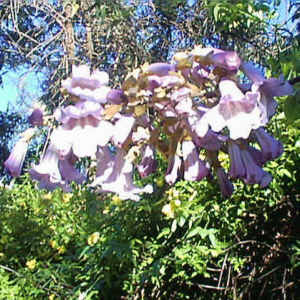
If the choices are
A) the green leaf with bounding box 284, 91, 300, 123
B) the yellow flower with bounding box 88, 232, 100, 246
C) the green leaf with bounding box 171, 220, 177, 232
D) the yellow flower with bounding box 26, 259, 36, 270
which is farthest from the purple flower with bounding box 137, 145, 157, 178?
the yellow flower with bounding box 26, 259, 36, 270

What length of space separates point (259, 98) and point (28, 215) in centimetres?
274

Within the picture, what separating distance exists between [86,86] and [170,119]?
11cm

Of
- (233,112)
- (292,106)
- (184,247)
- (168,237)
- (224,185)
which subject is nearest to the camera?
(233,112)

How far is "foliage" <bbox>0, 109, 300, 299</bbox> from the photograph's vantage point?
2.03 meters

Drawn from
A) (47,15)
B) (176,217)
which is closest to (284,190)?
(176,217)

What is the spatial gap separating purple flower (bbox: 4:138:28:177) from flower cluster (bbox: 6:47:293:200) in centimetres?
6

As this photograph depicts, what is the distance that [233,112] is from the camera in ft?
1.92

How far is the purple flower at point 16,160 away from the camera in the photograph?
0.72 m

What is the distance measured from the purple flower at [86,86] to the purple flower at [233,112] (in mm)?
124

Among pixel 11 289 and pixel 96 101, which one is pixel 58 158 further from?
pixel 11 289

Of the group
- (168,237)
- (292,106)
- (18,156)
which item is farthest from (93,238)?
(18,156)

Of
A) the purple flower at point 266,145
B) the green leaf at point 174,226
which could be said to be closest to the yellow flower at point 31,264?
the green leaf at point 174,226

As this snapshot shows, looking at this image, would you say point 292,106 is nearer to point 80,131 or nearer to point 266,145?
point 266,145

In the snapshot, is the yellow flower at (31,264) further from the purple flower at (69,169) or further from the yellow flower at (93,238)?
the purple flower at (69,169)
